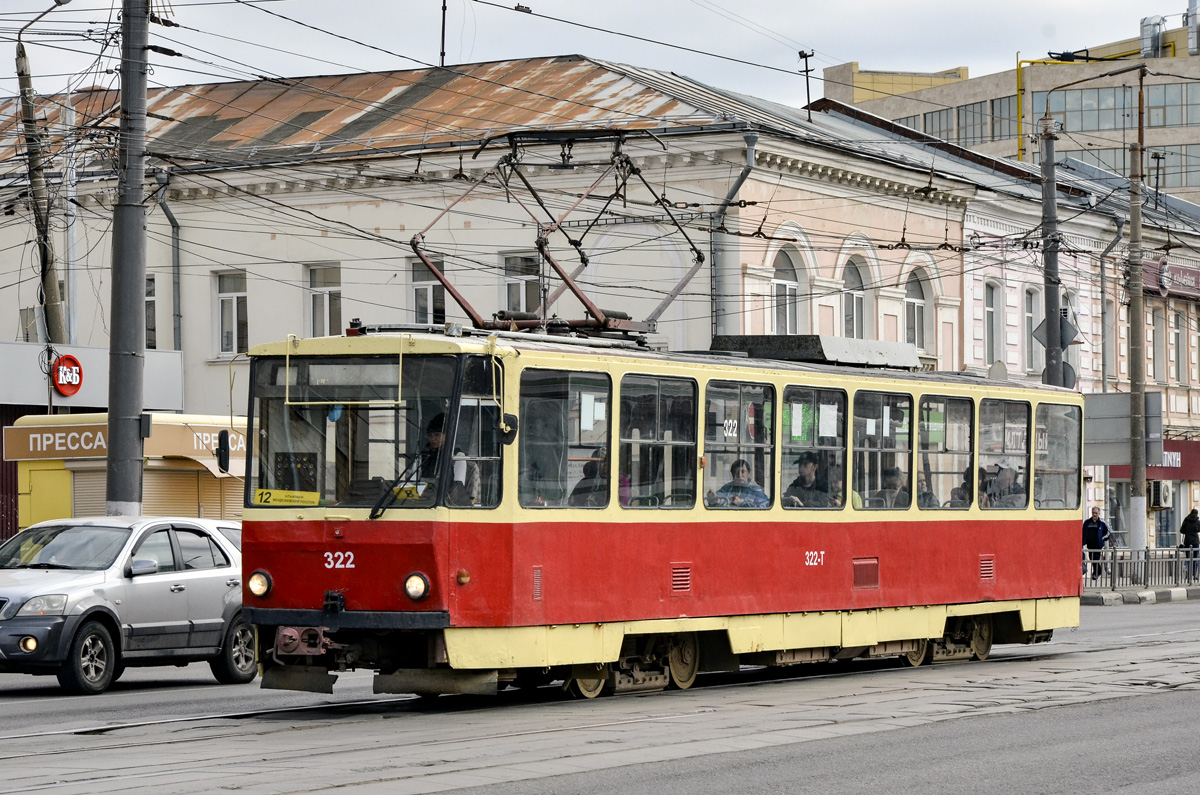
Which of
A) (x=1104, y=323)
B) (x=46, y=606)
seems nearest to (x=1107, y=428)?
(x=1104, y=323)

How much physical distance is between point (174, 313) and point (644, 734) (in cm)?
2832

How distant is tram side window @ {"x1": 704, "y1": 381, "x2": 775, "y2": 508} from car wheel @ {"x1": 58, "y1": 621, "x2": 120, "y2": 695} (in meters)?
5.50

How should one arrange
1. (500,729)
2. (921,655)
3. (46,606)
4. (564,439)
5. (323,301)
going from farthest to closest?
1. (323,301)
2. (921,655)
3. (46,606)
4. (564,439)
5. (500,729)

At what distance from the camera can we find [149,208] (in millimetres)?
38469

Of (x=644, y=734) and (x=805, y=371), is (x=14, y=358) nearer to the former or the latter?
(x=805, y=371)

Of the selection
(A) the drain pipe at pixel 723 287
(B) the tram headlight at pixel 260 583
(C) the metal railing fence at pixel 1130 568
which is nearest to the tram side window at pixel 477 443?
(B) the tram headlight at pixel 260 583

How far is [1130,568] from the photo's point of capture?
35.6m

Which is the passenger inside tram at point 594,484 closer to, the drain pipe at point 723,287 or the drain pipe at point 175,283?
the drain pipe at point 723,287

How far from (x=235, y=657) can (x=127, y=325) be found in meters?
4.17

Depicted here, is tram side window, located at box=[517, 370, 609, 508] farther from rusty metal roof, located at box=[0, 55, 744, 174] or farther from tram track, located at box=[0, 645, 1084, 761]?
rusty metal roof, located at box=[0, 55, 744, 174]

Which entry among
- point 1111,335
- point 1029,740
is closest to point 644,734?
point 1029,740

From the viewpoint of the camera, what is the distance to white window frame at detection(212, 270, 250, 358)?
1490 inches

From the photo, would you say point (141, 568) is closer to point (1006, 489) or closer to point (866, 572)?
point (866, 572)

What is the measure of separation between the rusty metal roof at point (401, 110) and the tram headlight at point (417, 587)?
21209mm
